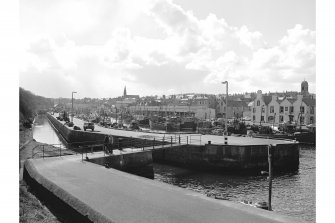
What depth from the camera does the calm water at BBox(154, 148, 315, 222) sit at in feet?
64.3

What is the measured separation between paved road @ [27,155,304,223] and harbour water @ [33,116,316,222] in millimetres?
4854

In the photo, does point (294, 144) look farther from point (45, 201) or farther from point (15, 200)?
point (15, 200)

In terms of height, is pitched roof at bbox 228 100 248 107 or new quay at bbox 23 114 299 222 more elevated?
pitched roof at bbox 228 100 248 107

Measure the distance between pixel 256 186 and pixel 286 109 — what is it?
61.2m

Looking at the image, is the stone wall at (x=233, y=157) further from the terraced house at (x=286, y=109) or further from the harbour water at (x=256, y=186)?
the terraced house at (x=286, y=109)

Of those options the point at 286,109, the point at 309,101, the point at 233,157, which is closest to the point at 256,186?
the point at 233,157

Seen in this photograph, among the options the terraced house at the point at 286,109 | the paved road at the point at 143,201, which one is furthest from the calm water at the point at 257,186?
the terraced house at the point at 286,109

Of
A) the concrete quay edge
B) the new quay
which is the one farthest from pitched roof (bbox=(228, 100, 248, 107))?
the concrete quay edge

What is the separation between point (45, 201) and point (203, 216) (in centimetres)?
745

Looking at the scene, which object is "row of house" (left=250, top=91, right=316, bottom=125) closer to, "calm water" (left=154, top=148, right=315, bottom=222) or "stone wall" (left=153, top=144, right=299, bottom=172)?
"stone wall" (left=153, top=144, right=299, bottom=172)

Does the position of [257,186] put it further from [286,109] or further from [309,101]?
[286,109]

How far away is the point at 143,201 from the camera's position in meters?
12.1

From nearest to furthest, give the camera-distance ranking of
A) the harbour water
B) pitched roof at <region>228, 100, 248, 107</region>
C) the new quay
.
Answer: the new quay < the harbour water < pitched roof at <region>228, 100, 248, 107</region>
